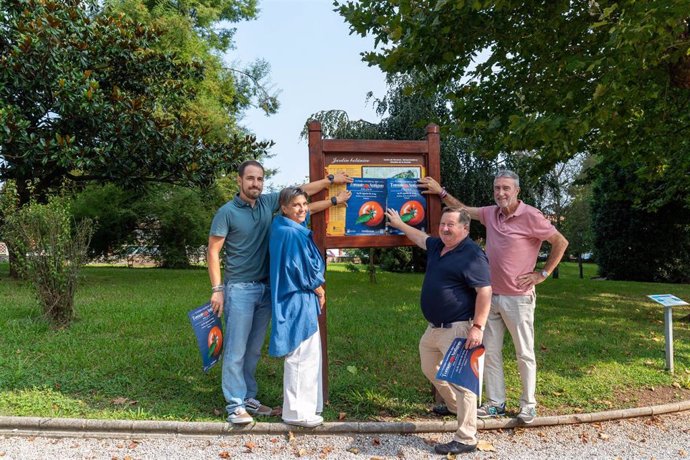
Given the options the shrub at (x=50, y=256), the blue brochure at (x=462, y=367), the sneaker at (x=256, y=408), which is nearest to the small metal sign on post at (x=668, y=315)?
the blue brochure at (x=462, y=367)

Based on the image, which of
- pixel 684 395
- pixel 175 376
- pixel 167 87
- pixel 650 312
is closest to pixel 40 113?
pixel 167 87

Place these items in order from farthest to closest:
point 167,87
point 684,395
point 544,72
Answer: point 167,87, point 544,72, point 684,395

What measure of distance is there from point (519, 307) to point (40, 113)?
1285cm

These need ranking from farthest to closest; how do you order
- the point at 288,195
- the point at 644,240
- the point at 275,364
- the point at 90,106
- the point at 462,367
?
the point at 644,240, the point at 90,106, the point at 275,364, the point at 288,195, the point at 462,367

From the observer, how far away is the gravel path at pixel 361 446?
12.5ft

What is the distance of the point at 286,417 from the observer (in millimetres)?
4152

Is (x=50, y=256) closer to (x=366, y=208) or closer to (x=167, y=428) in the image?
(x=167, y=428)

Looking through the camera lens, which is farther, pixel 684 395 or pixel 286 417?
pixel 684 395

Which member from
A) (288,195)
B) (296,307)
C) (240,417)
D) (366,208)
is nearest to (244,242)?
(288,195)

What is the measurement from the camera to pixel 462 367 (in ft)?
12.5

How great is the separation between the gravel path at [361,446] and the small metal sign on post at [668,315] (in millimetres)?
1730

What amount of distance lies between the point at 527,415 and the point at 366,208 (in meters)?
2.28

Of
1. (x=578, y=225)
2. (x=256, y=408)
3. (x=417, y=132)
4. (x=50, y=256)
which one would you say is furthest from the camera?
(x=578, y=225)

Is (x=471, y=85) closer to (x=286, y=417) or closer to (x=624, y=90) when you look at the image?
(x=624, y=90)
